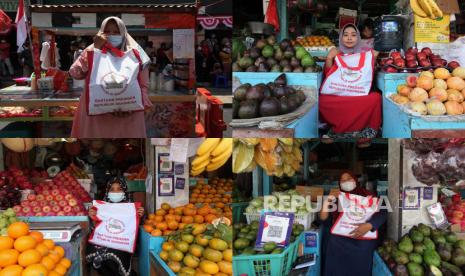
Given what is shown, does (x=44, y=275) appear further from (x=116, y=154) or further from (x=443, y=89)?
(x=443, y=89)

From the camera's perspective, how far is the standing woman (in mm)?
2121

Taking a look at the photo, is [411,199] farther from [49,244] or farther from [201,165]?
[49,244]

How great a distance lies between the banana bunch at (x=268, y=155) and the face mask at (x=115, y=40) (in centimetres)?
69

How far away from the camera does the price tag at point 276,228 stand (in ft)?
7.26

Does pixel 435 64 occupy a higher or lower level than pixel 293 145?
higher

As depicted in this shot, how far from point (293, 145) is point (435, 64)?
0.98m

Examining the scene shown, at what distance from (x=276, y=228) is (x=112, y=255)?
0.93 meters

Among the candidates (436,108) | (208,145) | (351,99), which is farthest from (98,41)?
(436,108)

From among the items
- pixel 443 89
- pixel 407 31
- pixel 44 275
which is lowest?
pixel 44 275

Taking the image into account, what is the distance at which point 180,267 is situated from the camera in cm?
253

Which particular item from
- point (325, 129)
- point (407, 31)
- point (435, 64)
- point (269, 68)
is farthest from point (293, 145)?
point (407, 31)

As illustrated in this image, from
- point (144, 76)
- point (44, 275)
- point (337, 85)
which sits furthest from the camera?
point (337, 85)

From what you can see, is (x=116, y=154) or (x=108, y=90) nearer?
(x=108, y=90)

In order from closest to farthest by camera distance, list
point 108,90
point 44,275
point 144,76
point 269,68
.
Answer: point 44,275
point 108,90
point 144,76
point 269,68
